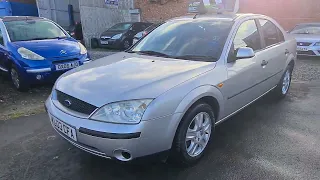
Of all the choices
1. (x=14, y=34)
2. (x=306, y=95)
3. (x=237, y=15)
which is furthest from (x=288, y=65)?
(x=14, y=34)

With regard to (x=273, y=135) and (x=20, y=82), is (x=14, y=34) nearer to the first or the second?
(x=20, y=82)

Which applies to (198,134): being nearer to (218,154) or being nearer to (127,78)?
(218,154)

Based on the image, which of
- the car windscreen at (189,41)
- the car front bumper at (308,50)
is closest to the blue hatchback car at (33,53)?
the car windscreen at (189,41)

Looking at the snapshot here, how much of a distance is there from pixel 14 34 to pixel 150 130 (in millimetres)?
5231

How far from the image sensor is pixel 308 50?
9602 mm

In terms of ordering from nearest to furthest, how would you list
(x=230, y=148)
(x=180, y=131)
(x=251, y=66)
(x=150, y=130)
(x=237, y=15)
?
(x=150, y=130) → (x=180, y=131) → (x=230, y=148) → (x=251, y=66) → (x=237, y=15)

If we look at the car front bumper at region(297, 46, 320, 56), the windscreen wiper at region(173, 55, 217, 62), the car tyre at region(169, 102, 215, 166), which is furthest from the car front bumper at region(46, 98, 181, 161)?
the car front bumper at region(297, 46, 320, 56)

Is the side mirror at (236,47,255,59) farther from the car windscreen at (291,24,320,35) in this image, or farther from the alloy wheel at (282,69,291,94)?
the car windscreen at (291,24,320,35)

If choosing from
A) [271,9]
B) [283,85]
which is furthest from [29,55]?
[271,9]

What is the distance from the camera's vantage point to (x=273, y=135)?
3717 millimetres

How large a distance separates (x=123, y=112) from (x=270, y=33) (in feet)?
10.1

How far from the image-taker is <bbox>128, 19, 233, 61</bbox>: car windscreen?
3.43 meters

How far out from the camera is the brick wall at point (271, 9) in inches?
687

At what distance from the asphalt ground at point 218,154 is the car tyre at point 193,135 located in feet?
0.42
